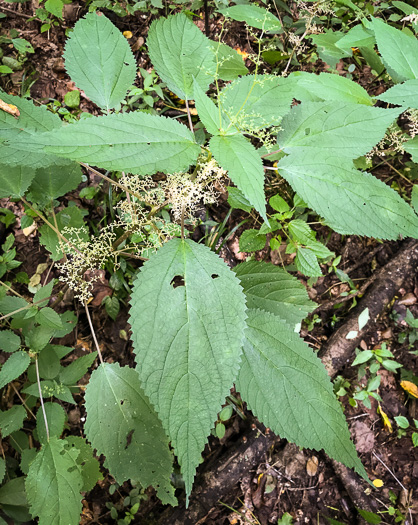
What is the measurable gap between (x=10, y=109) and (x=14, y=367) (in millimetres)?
1214

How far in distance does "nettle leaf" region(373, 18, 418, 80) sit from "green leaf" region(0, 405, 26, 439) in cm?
270

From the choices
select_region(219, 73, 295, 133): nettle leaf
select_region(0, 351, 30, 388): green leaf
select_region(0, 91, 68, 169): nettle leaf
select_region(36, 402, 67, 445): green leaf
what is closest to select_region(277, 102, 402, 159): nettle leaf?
select_region(219, 73, 295, 133): nettle leaf

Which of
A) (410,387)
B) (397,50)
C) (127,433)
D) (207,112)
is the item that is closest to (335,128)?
(207,112)

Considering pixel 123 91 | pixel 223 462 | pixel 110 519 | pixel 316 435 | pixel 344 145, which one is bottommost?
pixel 110 519

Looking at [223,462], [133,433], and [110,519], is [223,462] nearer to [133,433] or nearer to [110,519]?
[110,519]

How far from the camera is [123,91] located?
5.73 ft

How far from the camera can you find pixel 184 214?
4.96 ft

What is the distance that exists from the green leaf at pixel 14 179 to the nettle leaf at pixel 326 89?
4.62 ft

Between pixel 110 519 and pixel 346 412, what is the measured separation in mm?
1903

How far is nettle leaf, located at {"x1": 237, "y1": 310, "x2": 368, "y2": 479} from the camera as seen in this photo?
144 cm

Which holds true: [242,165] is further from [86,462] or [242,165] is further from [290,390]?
[86,462]

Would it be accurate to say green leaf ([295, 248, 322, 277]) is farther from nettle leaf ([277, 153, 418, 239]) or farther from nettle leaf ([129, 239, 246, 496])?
nettle leaf ([129, 239, 246, 496])

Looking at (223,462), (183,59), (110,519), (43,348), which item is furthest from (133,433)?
(183,59)

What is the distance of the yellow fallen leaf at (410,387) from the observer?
2.89 metres
